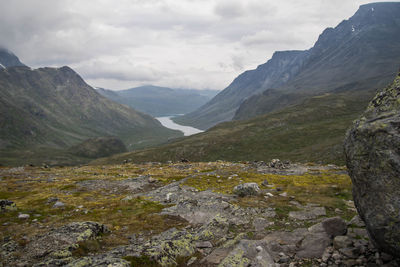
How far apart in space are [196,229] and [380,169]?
1193 centimetres

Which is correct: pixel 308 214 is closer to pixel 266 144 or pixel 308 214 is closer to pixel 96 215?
pixel 96 215

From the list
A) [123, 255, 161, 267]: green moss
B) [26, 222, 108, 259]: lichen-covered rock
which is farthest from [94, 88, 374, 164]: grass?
[123, 255, 161, 267]: green moss

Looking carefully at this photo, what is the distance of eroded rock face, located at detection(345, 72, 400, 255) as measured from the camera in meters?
10.1

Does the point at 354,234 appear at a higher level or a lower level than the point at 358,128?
lower

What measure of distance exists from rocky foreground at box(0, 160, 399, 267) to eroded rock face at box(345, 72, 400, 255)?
54.4 inches

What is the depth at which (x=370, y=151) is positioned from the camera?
36.4 ft

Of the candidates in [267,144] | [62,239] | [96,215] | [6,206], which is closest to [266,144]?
[267,144]

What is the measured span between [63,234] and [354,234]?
57.7 ft

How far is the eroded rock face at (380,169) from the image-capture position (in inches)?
396

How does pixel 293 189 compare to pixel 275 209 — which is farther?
pixel 293 189

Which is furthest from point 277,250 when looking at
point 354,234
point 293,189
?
point 293,189

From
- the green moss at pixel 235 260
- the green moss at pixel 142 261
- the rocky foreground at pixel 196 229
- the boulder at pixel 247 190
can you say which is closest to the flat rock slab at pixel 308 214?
the rocky foreground at pixel 196 229

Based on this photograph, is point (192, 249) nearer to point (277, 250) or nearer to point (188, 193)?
point (277, 250)

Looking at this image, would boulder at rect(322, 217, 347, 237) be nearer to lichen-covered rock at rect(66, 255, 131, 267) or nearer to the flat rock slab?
the flat rock slab
